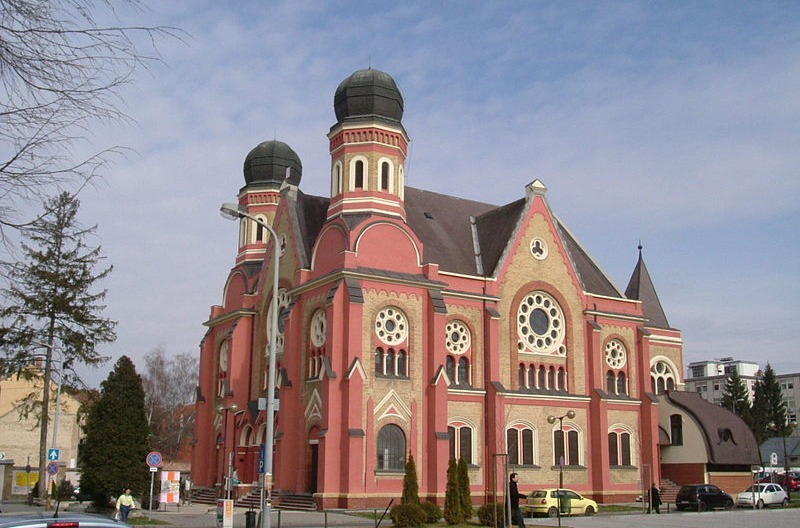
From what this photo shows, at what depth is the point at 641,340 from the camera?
5334cm

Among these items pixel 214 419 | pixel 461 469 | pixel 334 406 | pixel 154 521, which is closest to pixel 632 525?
pixel 461 469

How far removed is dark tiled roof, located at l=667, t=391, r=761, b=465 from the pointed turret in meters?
6.40

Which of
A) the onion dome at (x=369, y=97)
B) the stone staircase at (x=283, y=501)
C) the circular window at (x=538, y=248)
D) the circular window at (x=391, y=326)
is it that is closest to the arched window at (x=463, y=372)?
the circular window at (x=391, y=326)

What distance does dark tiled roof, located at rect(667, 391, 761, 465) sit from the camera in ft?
170

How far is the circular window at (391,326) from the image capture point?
42.7 m

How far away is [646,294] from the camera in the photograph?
200 feet

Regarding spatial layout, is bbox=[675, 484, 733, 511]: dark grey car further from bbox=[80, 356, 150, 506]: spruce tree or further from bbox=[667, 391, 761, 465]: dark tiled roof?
bbox=[80, 356, 150, 506]: spruce tree

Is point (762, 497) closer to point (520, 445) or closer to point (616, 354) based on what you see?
point (616, 354)

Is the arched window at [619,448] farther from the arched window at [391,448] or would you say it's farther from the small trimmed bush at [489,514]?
the small trimmed bush at [489,514]

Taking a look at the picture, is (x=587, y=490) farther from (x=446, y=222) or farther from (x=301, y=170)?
(x=301, y=170)

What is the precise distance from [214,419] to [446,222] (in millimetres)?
18897

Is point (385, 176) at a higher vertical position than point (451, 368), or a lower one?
higher

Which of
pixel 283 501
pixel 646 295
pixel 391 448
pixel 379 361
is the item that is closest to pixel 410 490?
pixel 391 448

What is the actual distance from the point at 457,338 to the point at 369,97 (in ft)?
45.9
